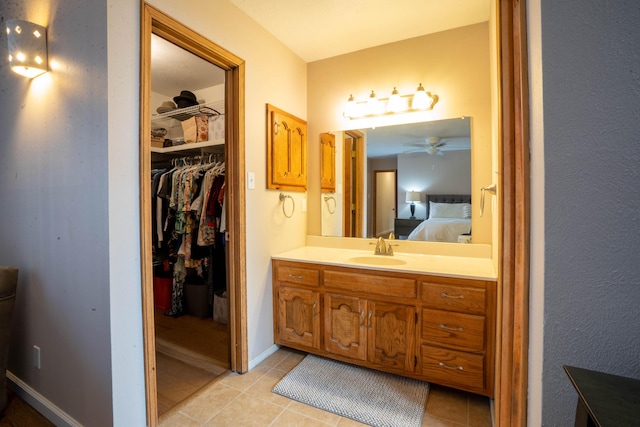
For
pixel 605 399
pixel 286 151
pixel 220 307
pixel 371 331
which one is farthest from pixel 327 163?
pixel 605 399

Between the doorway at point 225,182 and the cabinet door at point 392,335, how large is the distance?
2.97 feet

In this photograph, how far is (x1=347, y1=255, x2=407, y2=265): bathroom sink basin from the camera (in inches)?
84.7

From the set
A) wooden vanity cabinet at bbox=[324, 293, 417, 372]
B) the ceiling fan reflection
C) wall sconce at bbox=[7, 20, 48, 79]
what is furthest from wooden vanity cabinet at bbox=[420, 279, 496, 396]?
wall sconce at bbox=[7, 20, 48, 79]

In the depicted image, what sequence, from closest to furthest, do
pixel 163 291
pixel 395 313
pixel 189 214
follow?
pixel 395 313
pixel 189 214
pixel 163 291

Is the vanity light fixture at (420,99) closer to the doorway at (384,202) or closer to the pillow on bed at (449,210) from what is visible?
the doorway at (384,202)

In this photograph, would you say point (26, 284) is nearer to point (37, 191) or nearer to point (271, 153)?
point (37, 191)

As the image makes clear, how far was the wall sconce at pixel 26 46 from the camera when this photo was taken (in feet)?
4.72

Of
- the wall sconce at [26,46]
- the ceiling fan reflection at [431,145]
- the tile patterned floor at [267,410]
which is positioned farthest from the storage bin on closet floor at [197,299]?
the ceiling fan reflection at [431,145]

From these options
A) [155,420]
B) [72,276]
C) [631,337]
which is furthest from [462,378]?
[72,276]

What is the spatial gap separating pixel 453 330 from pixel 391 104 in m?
1.72

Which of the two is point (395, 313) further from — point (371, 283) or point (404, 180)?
point (404, 180)

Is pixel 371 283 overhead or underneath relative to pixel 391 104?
underneath

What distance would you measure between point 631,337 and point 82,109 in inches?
80.4

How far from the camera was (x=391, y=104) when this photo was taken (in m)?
2.32
